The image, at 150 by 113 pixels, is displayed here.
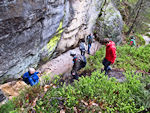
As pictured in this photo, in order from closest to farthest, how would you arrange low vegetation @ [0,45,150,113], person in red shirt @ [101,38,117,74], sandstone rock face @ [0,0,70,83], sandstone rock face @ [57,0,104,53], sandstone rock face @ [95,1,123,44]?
low vegetation @ [0,45,150,113] < sandstone rock face @ [0,0,70,83] < person in red shirt @ [101,38,117,74] < sandstone rock face @ [57,0,104,53] < sandstone rock face @ [95,1,123,44]

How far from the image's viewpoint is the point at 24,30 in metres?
5.31

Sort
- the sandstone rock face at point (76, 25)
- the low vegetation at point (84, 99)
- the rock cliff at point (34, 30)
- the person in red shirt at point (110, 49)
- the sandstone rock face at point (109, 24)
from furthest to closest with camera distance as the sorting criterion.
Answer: the sandstone rock face at point (109, 24) < the sandstone rock face at point (76, 25) < the person in red shirt at point (110, 49) < the rock cliff at point (34, 30) < the low vegetation at point (84, 99)

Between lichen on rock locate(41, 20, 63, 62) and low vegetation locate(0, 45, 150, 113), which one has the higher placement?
low vegetation locate(0, 45, 150, 113)

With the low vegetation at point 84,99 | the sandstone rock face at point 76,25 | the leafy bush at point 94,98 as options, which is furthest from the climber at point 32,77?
the sandstone rock face at point 76,25

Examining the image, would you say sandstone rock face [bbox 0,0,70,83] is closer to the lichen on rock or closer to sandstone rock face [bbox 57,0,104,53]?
the lichen on rock

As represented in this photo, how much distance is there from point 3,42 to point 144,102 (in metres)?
5.36

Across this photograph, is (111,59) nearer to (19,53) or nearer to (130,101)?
(130,101)

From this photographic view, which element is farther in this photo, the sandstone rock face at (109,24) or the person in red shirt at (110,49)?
the sandstone rock face at (109,24)

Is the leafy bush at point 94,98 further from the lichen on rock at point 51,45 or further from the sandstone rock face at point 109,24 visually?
the sandstone rock face at point 109,24

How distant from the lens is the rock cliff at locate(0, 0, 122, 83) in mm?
4520

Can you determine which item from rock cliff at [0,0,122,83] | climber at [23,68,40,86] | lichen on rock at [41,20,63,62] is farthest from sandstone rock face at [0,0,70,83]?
climber at [23,68,40,86]

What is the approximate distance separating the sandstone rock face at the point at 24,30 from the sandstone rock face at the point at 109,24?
6346 millimetres

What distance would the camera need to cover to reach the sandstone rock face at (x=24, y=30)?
439cm

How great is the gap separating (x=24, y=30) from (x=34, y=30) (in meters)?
0.66
